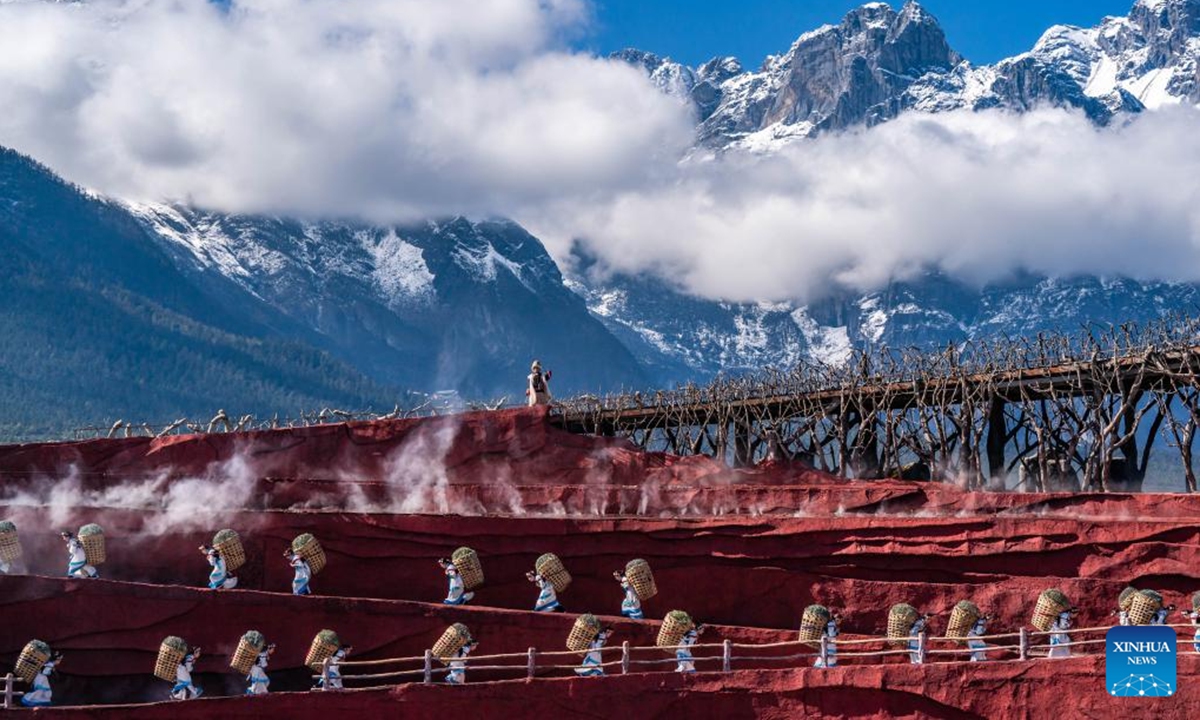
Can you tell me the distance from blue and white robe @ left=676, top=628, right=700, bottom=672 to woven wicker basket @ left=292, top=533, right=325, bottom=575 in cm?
795

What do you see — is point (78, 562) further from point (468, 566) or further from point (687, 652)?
point (687, 652)

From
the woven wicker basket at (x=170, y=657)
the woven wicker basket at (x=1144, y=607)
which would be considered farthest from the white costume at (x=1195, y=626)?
the woven wicker basket at (x=170, y=657)

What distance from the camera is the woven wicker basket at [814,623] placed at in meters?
26.7

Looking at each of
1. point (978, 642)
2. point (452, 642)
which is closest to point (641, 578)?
point (452, 642)

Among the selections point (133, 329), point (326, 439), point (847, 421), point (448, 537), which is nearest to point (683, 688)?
point (448, 537)

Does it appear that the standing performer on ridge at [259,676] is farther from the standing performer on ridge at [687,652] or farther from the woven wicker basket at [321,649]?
the standing performer on ridge at [687,652]

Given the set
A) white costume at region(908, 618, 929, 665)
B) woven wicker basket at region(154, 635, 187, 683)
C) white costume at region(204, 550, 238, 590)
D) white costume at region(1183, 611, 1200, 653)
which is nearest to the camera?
white costume at region(1183, 611, 1200, 653)

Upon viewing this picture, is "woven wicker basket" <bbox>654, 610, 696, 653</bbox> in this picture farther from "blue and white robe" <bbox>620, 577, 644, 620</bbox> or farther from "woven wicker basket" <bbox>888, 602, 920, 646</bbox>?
"woven wicker basket" <bbox>888, 602, 920, 646</bbox>

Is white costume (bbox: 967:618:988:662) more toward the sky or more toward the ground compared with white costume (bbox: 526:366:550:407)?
more toward the ground

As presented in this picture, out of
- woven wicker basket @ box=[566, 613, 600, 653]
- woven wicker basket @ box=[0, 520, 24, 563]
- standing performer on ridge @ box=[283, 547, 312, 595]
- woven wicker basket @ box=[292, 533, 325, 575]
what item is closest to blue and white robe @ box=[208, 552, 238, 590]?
standing performer on ridge @ box=[283, 547, 312, 595]

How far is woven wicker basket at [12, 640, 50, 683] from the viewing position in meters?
27.0

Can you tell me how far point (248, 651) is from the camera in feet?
88.4

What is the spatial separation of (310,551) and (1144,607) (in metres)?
15.6

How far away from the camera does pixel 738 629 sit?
2819 cm
